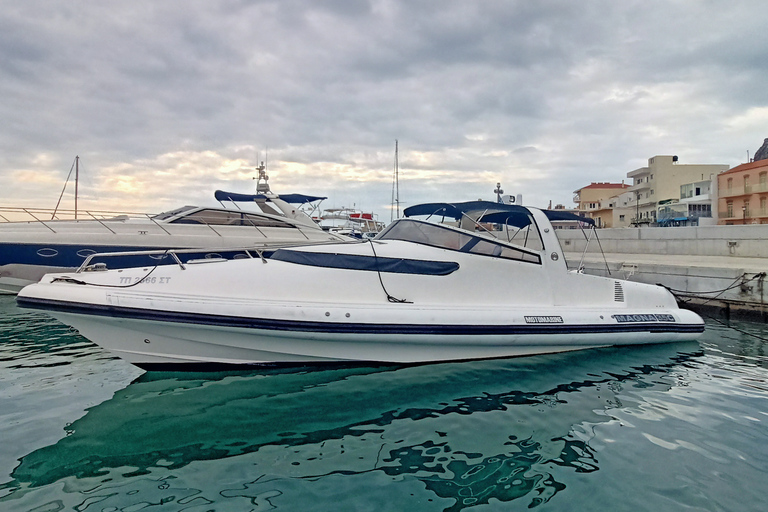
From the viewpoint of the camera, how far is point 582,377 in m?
5.29

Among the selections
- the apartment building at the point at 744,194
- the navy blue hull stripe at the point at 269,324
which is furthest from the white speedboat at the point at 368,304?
the apartment building at the point at 744,194

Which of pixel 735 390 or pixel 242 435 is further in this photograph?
pixel 735 390

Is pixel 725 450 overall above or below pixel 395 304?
below

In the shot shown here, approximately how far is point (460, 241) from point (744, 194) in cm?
4029

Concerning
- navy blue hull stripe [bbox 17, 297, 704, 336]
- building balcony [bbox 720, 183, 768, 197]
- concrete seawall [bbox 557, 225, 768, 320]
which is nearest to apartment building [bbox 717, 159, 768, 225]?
building balcony [bbox 720, 183, 768, 197]

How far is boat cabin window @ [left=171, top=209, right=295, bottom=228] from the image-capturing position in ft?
39.8

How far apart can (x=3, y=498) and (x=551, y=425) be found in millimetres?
4213

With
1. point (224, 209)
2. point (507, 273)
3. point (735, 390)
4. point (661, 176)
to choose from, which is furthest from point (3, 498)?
point (661, 176)

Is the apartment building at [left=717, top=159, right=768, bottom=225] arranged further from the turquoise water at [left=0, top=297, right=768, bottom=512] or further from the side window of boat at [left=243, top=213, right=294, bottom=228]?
the turquoise water at [left=0, top=297, right=768, bottom=512]

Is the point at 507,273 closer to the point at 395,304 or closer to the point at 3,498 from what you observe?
the point at 395,304

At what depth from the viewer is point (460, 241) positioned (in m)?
5.91

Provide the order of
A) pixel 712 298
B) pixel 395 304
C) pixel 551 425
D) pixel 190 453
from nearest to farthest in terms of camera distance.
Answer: pixel 190 453 < pixel 551 425 < pixel 395 304 < pixel 712 298

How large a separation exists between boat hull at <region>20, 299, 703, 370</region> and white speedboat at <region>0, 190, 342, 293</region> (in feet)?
15.8

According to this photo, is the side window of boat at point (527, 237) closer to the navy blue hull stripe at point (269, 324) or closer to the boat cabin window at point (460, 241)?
the boat cabin window at point (460, 241)
